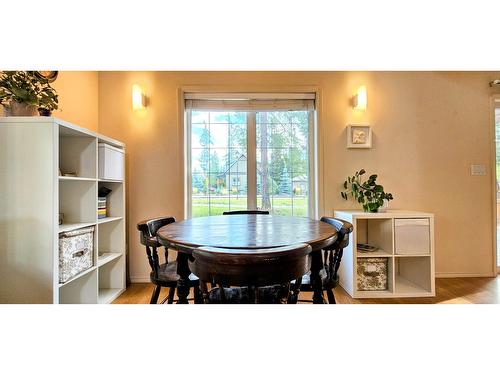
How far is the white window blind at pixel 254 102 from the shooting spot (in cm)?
277

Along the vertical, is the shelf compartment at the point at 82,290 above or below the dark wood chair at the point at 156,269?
below

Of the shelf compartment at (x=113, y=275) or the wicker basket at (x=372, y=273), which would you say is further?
the shelf compartment at (x=113, y=275)

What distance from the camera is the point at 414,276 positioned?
2479mm

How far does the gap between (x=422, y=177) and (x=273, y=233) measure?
2.42 m

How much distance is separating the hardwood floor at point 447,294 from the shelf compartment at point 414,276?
3.8 inches

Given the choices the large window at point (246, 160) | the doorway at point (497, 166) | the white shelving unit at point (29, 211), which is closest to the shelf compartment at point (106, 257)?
the white shelving unit at point (29, 211)

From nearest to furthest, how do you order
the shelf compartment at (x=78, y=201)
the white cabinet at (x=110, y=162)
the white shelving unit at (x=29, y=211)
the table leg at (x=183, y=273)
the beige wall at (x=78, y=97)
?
the table leg at (x=183, y=273) < the white shelving unit at (x=29, y=211) < the shelf compartment at (x=78, y=201) < the white cabinet at (x=110, y=162) < the beige wall at (x=78, y=97)

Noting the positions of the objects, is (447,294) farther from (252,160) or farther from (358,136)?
(252,160)

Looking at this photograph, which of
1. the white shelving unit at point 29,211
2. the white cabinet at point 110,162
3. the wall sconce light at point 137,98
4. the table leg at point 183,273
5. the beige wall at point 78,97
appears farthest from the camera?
the wall sconce light at point 137,98

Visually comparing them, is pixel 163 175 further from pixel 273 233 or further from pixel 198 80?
pixel 273 233

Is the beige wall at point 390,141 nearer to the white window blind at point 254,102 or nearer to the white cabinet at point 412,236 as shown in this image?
the white window blind at point 254,102

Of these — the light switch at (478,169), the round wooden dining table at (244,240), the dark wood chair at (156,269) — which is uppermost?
the light switch at (478,169)
